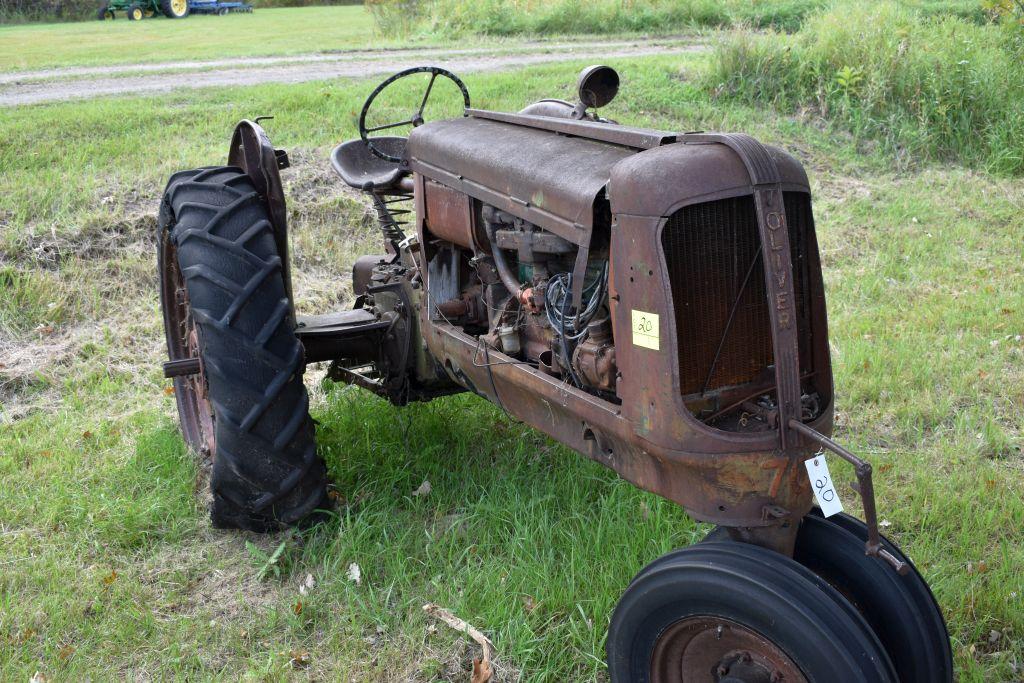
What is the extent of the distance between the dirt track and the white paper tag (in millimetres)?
8250

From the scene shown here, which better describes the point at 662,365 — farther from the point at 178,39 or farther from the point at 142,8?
the point at 142,8

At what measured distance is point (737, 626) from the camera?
2.34m

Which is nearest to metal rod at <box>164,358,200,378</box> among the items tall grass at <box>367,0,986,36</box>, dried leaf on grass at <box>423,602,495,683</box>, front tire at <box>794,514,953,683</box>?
dried leaf on grass at <box>423,602,495,683</box>

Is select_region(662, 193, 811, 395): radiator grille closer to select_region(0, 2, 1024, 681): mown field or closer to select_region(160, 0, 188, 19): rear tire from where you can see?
select_region(0, 2, 1024, 681): mown field

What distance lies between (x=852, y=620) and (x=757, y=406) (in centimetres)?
62

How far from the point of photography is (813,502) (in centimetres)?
257

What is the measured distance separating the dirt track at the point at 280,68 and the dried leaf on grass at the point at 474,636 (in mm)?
7210

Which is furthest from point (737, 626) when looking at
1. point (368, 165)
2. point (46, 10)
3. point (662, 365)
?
point (46, 10)

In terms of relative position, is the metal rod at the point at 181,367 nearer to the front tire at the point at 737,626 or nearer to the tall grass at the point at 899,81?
the front tire at the point at 737,626

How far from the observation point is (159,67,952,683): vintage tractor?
93.8 inches

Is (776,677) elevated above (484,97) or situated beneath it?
situated beneath

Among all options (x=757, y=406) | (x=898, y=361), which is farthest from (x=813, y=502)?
(x=898, y=361)

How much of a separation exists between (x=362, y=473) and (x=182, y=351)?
3.93 feet

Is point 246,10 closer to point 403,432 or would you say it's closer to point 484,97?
point 484,97
